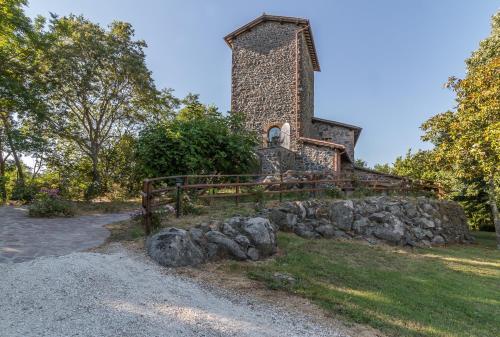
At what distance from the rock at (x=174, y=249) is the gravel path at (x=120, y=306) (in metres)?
0.43

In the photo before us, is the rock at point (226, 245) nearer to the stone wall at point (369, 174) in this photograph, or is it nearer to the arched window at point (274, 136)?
the stone wall at point (369, 174)

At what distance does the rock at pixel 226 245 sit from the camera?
6949mm

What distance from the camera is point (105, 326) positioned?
3.79 metres

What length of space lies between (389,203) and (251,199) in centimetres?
610

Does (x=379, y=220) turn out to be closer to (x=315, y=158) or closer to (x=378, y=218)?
(x=378, y=218)

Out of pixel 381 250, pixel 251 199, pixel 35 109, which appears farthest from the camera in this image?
pixel 35 109

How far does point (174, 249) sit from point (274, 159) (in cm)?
1146

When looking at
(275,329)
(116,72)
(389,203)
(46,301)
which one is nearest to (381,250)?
(389,203)

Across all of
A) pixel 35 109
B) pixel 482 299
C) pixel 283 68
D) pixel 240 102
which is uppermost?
pixel 283 68

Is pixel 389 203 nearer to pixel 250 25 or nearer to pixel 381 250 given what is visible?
pixel 381 250

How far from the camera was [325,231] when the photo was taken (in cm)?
1063

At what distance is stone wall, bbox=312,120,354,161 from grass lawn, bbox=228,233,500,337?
1151cm

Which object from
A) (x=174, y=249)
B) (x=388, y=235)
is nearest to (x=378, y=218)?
(x=388, y=235)

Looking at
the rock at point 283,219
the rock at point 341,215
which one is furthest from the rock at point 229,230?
the rock at point 341,215
